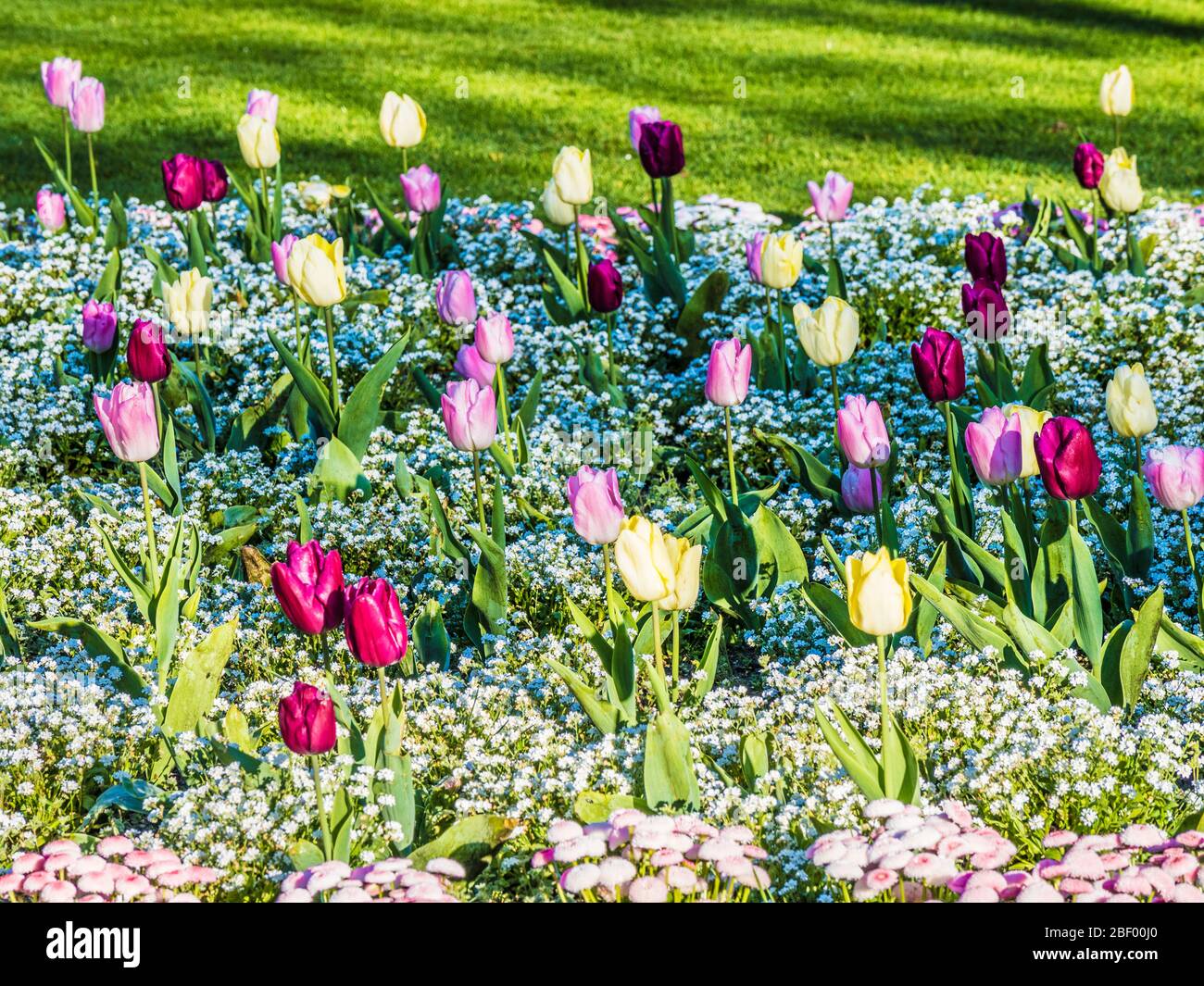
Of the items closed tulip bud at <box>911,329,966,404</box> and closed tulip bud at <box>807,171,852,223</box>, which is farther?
closed tulip bud at <box>807,171,852,223</box>

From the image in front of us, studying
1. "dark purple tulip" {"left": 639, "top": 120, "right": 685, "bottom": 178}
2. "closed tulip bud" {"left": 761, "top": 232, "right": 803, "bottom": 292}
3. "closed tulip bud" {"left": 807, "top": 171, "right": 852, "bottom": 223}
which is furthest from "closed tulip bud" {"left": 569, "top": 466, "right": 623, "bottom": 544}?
"closed tulip bud" {"left": 807, "top": 171, "right": 852, "bottom": 223}

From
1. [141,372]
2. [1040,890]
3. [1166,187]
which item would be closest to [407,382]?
[141,372]

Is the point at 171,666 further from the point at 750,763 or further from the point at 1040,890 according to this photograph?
the point at 1040,890

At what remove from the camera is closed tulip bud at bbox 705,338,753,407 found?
3324mm

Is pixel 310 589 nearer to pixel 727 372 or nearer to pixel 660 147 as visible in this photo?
pixel 727 372

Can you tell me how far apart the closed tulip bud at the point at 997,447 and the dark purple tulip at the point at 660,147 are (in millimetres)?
1892

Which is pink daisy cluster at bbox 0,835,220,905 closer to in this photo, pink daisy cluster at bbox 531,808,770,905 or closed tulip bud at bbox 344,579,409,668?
closed tulip bud at bbox 344,579,409,668

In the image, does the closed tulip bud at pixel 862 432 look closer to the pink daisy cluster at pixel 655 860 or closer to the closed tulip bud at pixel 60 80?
the pink daisy cluster at pixel 655 860

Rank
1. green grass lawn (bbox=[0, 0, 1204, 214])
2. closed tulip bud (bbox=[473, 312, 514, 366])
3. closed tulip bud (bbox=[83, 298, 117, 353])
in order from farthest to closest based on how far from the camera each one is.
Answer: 1. green grass lawn (bbox=[0, 0, 1204, 214])
2. closed tulip bud (bbox=[83, 298, 117, 353])
3. closed tulip bud (bbox=[473, 312, 514, 366])

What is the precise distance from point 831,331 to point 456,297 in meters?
1.05

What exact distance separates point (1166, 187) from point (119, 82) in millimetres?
6329

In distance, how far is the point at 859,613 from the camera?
2.41 meters

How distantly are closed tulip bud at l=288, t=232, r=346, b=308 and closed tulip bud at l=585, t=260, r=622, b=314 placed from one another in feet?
2.66

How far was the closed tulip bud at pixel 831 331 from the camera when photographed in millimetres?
3524
